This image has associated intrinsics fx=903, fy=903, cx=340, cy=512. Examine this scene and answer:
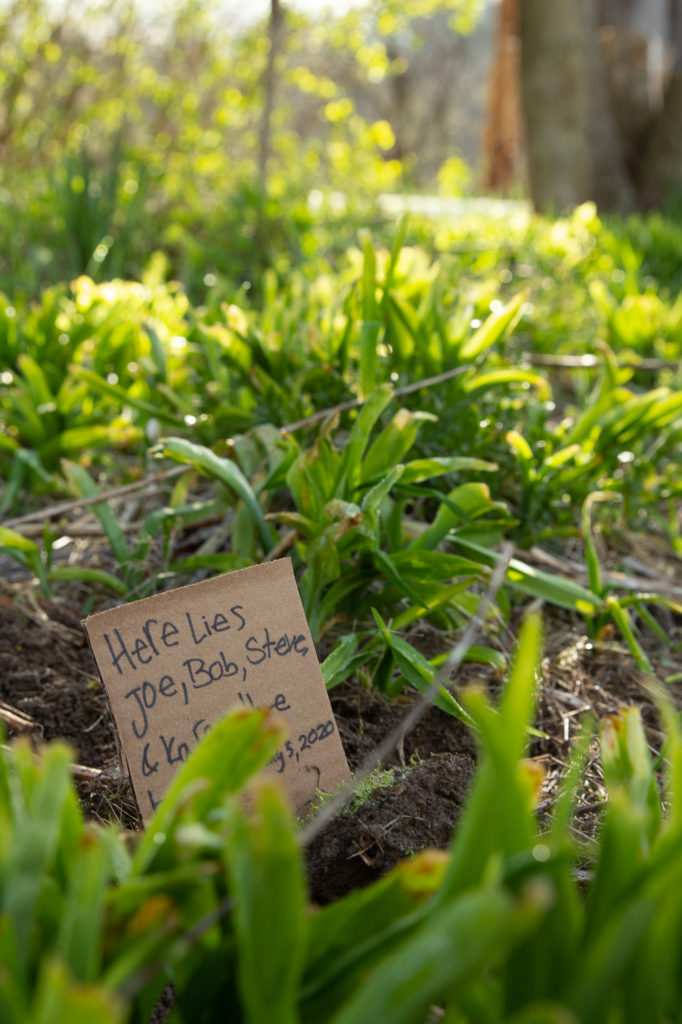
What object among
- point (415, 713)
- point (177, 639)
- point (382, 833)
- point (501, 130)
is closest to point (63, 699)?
point (177, 639)

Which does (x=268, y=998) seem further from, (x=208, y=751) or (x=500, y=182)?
(x=500, y=182)

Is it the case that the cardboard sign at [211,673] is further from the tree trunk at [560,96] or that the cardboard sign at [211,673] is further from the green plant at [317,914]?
the tree trunk at [560,96]

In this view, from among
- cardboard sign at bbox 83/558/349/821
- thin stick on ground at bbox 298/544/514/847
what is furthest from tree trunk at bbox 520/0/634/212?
thin stick on ground at bbox 298/544/514/847

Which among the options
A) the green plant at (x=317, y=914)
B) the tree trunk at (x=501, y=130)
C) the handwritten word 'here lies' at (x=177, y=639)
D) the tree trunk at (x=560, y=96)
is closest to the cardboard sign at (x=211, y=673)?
the handwritten word 'here lies' at (x=177, y=639)

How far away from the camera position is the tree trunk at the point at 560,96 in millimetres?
6332

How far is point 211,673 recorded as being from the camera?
3.58 feet

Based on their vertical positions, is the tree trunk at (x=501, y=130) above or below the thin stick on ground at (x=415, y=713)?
above

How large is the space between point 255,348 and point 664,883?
153 centimetres

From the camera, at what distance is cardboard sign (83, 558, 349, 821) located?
104 cm

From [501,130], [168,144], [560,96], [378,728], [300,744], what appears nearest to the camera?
[300,744]

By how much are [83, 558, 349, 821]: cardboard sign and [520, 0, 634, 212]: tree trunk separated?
5879 millimetres

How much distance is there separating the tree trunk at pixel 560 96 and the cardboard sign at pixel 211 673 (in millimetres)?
5879

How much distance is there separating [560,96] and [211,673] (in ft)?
21.4

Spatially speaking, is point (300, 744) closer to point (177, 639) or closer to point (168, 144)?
point (177, 639)
